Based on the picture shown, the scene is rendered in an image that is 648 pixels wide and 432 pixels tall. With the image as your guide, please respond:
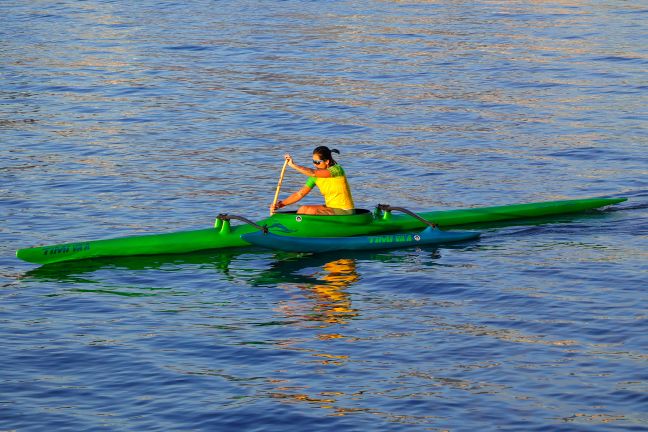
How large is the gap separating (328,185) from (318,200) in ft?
12.0

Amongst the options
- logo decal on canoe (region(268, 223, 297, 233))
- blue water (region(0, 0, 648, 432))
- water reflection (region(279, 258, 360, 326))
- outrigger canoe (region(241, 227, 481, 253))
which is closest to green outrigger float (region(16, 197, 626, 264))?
logo decal on canoe (region(268, 223, 297, 233))

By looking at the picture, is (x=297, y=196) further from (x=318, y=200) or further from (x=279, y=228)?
(x=318, y=200)

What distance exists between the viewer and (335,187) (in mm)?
19719

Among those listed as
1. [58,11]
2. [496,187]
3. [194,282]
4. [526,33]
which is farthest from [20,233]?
[58,11]

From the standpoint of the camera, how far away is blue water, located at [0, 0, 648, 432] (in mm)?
13648

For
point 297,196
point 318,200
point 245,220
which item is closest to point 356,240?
point 297,196

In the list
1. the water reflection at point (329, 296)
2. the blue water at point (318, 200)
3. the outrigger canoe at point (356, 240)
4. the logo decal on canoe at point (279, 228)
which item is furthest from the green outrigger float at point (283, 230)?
the water reflection at point (329, 296)

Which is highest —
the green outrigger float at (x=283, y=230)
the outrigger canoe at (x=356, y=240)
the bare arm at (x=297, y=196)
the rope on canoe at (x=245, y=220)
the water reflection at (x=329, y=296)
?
the bare arm at (x=297, y=196)

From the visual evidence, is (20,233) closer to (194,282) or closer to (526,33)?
(194,282)

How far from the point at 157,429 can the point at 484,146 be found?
16.6 m

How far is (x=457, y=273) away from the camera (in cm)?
1830

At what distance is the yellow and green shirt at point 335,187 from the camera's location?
19.6m

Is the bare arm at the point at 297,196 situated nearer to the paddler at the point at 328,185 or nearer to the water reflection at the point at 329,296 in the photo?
the paddler at the point at 328,185

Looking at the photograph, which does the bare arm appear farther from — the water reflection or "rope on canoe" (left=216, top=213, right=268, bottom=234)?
the water reflection
